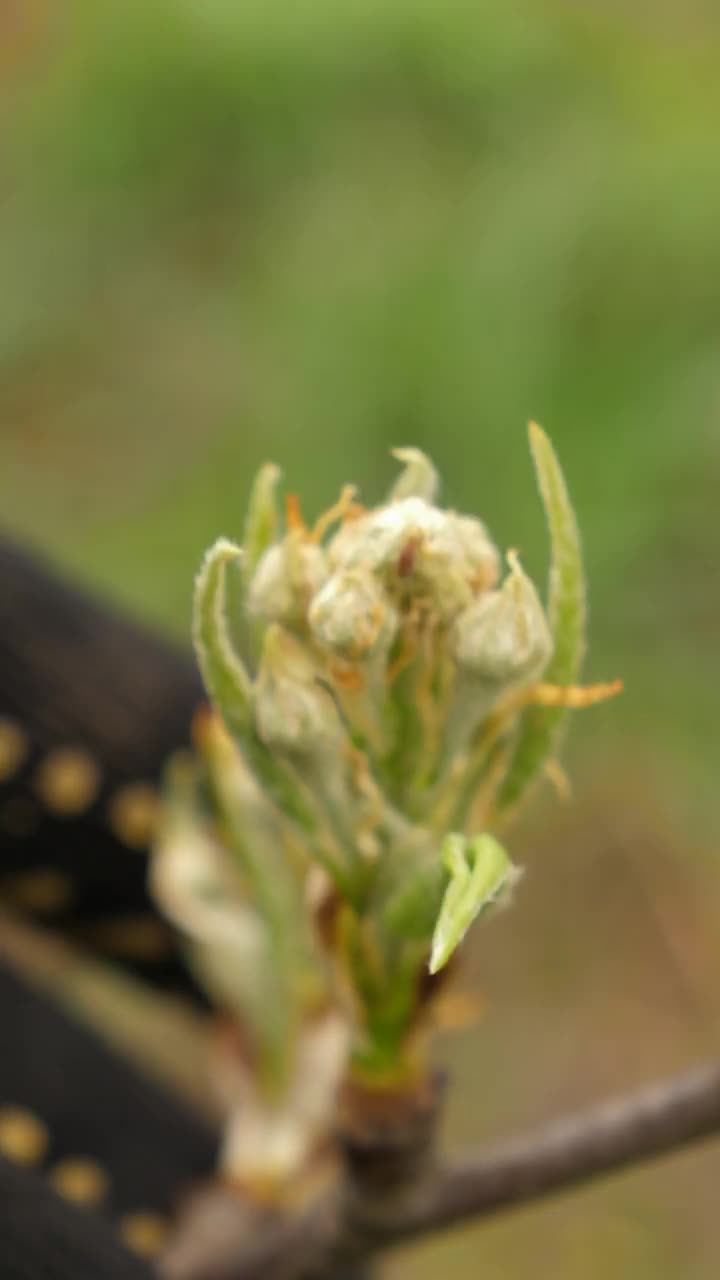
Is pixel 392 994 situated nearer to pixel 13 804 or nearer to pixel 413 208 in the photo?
pixel 13 804

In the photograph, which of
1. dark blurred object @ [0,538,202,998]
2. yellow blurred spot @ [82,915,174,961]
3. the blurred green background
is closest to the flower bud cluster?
dark blurred object @ [0,538,202,998]

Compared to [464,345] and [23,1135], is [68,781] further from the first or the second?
[464,345]

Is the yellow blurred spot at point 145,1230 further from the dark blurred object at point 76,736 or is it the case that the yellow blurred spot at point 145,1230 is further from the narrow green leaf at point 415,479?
the narrow green leaf at point 415,479

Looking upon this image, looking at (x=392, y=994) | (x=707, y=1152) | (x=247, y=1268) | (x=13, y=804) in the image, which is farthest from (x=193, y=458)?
(x=392, y=994)

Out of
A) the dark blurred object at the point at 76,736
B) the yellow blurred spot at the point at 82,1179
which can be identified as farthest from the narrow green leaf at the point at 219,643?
the yellow blurred spot at the point at 82,1179

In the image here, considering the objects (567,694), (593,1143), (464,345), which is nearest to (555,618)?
(567,694)
